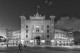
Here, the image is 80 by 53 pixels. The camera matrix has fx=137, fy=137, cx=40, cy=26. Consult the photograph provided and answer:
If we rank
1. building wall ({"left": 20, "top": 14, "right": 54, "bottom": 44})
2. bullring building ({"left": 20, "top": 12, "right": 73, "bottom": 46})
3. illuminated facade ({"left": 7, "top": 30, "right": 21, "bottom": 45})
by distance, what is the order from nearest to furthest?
bullring building ({"left": 20, "top": 12, "right": 73, "bottom": 46})
building wall ({"left": 20, "top": 14, "right": 54, "bottom": 44})
illuminated facade ({"left": 7, "top": 30, "right": 21, "bottom": 45})

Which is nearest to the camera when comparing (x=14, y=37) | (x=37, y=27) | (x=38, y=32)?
(x=38, y=32)

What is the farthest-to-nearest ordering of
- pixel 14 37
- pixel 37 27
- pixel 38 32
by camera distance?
1. pixel 14 37
2. pixel 37 27
3. pixel 38 32

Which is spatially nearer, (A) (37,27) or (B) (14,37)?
(A) (37,27)

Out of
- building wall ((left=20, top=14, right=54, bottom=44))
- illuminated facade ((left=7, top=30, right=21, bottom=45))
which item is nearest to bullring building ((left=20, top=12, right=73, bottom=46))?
building wall ((left=20, top=14, right=54, bottom=44))

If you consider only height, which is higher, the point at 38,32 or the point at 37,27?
the point at 37,27

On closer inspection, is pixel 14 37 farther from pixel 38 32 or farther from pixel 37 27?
pixel 37 27

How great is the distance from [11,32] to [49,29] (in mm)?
25432

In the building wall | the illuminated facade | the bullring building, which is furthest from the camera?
the illuminated facade

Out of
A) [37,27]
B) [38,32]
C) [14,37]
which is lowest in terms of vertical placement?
[14,37]

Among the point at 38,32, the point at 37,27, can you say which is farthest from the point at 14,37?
the point at 37,27

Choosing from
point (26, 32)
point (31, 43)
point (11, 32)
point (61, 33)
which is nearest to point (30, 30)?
point (26, 32)

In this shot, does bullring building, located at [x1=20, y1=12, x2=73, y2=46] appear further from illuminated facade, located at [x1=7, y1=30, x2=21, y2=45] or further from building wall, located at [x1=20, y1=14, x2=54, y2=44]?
illuminated facade, located at [x1=7, y1=30, x2=21, y2=45]

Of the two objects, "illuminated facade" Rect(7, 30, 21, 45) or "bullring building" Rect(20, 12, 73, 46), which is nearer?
"bullring building" Rect(20, 12, 73, 46)

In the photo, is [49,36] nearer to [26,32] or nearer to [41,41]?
[41,41]
